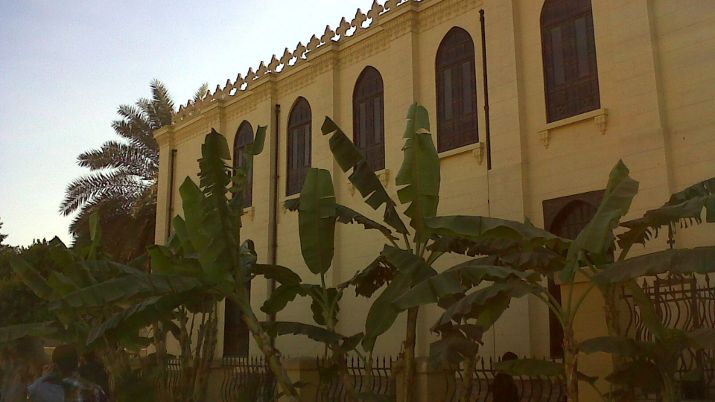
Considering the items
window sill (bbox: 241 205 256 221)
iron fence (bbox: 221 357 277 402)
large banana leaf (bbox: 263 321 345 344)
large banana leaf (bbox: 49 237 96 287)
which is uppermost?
window sill (bbox: 241 205 256 221)

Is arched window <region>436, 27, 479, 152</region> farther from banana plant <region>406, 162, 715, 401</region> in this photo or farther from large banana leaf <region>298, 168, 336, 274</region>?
banana plant <region>406, 162, 715, 401</region>

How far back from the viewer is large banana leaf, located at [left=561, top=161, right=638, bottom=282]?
593 cm

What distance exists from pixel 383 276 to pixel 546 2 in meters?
6.48

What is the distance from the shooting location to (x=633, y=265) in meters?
5.72

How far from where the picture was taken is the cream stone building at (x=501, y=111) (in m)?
10.7

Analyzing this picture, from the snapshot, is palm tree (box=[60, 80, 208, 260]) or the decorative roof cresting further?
palm tree (box=[60, 80, 208, 260])

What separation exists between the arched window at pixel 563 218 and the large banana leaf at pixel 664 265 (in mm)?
5688

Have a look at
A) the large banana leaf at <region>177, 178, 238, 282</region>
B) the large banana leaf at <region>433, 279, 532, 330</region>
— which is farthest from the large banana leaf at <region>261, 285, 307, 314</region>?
the large banana leaf at <region>433, 279, 532, 330</region>

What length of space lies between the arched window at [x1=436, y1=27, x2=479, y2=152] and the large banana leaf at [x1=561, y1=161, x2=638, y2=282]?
22.5 ft

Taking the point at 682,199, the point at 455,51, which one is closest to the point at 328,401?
the point at 682,199

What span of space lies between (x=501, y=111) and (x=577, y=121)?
60.6 inches

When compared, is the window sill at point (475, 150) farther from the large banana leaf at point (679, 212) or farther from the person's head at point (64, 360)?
the person's head at point (64, 360)

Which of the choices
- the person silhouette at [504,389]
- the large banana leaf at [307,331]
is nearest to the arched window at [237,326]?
the large banana leaf at [307,331]

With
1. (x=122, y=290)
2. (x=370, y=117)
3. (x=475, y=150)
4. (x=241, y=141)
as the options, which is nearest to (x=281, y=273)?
(x=122, y=290)
